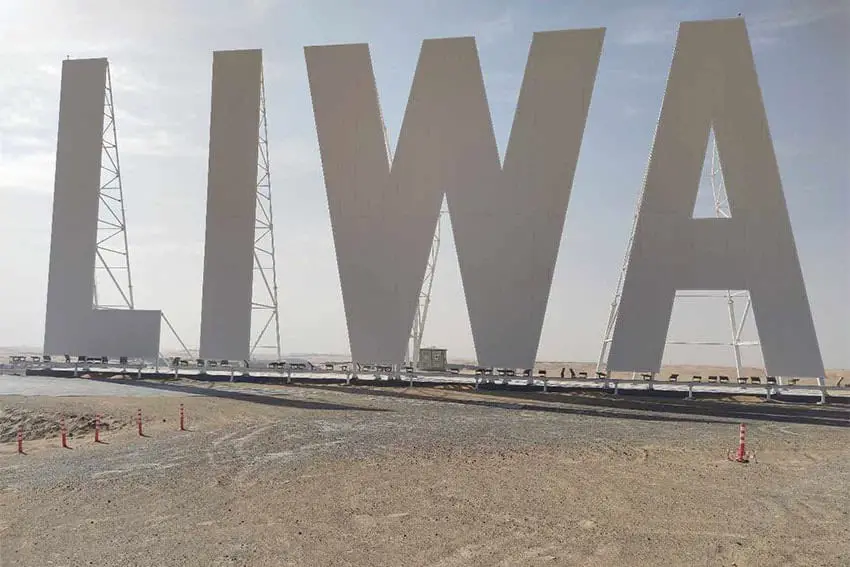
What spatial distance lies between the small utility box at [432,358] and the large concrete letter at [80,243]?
12.7 metres

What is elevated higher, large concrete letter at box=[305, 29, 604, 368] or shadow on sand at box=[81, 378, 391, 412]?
large concrete letter at box=[305, 29, 604, 368]

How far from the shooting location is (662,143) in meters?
26.9

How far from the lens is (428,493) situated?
11469mm

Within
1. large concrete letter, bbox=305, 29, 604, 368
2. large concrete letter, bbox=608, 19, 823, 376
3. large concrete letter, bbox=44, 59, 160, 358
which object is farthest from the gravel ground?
large concrete letter, bbox=44, 59, 160, 358

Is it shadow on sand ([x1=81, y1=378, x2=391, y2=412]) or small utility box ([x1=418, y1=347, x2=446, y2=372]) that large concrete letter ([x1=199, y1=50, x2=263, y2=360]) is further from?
small utility box ([x1=418, y1=347, x2=446, y2=372])

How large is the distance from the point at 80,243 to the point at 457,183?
62.7ft

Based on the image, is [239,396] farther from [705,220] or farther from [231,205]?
[705,220]

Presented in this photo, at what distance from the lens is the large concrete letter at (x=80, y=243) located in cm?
3359

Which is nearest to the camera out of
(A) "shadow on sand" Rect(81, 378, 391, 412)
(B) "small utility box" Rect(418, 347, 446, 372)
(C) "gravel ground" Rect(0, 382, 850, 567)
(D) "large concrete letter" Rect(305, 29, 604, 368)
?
(C) "gravel ground" Rect(0, 382, 850, 567)

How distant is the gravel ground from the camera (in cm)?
872

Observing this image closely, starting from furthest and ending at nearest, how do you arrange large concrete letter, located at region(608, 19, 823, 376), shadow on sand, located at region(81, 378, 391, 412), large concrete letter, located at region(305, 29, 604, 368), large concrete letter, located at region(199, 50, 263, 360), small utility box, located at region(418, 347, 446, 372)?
small utility box, located at region(418, 347, 446, 372), large concrete letter, located at region(199, 50, 263, 360), large concrete letter, located at region(305, 29, 604, 368), large concrete letter, located at region(608, 19, 823, 376), shadow on sand, located at region(81, 378, 391, 412)

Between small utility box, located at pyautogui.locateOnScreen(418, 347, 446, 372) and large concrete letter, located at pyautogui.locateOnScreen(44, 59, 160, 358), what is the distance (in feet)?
41.7

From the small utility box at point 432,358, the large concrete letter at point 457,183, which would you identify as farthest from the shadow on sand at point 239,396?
the small utility box at point 432,358

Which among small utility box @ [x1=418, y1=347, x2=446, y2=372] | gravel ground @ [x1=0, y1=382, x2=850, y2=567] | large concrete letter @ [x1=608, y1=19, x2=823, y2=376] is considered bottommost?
gravel ground @ [x1=0, y1=382, x2=850, y2=567]
